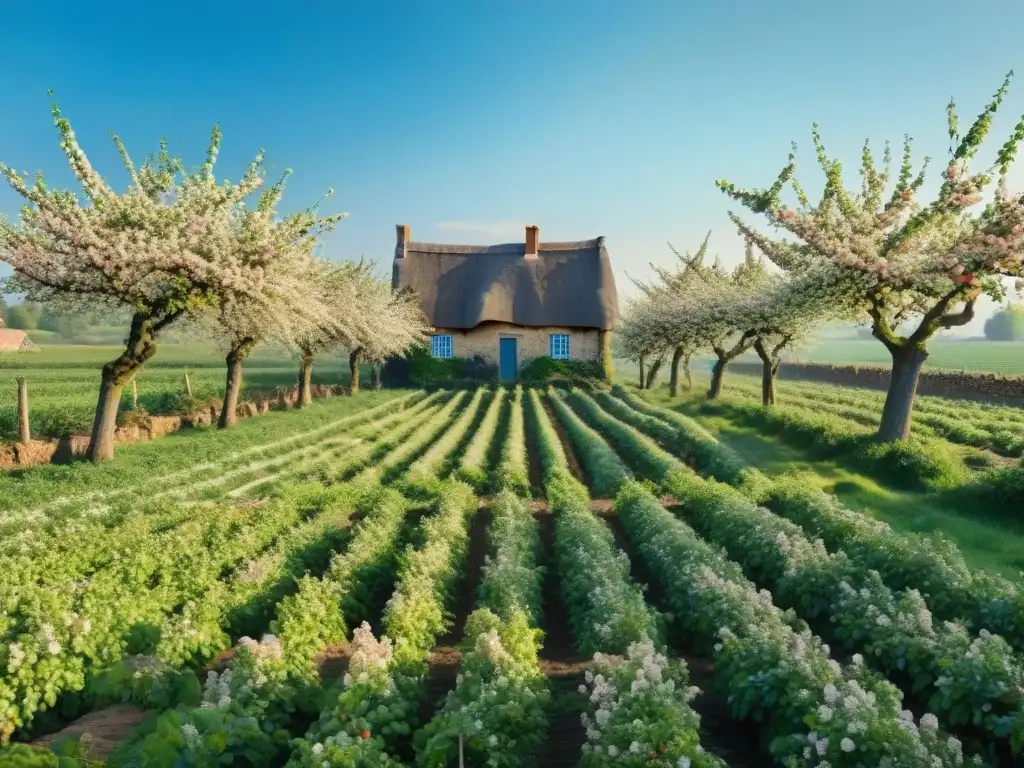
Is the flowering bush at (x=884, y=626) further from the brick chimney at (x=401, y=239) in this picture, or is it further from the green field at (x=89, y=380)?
the brick chimney at (x=401, y=239)

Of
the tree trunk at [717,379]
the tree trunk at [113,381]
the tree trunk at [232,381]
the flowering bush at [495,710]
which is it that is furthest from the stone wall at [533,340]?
the flowering bush at [495,710]

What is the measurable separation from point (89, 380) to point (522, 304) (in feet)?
94.9

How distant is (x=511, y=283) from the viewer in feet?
178

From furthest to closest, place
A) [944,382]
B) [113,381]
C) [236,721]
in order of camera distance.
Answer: [944,382] < [113,381] < [236,721]

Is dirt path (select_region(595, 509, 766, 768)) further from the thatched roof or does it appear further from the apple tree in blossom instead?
the thatched roof

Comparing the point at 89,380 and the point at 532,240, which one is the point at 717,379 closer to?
the point at 532,240

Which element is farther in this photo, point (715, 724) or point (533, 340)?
point (533, 340)

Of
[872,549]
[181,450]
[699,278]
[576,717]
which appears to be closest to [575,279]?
[699,278]

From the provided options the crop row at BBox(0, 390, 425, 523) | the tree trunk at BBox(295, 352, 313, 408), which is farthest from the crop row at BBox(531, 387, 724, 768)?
the tree trunk at BBox(295, 352, 313, 408)

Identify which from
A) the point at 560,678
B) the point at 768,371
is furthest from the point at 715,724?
the point at 768,371

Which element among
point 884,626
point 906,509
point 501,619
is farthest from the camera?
point 906,509

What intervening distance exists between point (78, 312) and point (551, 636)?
18.8 metres

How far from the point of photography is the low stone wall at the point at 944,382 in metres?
38.4

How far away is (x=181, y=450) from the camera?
22.2m
